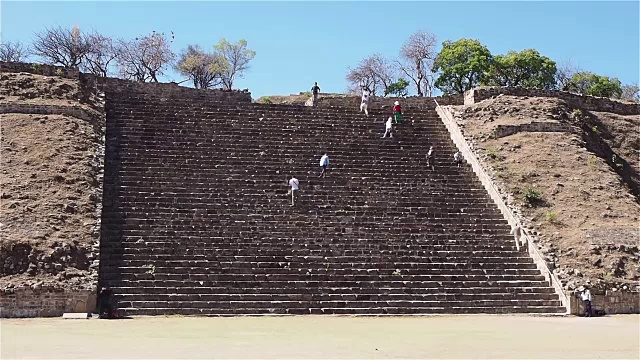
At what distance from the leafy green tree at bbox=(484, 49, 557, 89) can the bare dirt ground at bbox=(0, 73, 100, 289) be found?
33.2 m

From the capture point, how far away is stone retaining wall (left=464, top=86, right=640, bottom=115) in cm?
3291

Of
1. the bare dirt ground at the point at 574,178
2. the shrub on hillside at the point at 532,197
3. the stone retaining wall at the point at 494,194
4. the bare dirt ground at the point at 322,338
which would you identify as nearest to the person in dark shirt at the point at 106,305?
the bare dirt ground at the point at 322,338

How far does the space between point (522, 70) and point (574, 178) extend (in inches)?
1210

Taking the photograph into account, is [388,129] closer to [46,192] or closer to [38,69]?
[46,192]

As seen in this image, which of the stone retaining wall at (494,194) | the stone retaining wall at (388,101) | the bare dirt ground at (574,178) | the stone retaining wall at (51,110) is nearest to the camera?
the stone retaining wall at (494,194)

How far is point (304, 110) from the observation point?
99.6ft

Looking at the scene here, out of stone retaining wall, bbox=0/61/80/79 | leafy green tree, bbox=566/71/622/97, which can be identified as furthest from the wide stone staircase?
leafy green tree, bbox=566/71/622/97

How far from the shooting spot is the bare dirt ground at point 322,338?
11305 millimetres

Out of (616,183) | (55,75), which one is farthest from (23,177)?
(616,183)

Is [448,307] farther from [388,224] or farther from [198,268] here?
[198,268]

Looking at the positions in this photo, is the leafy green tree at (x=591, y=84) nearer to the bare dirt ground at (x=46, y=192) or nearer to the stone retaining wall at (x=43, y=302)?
the bare dirt ground at (x=46, y=192)

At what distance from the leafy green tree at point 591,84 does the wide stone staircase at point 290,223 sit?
32.5 metres

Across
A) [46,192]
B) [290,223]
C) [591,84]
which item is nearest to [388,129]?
[290,223]

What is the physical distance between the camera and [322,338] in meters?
13.4
